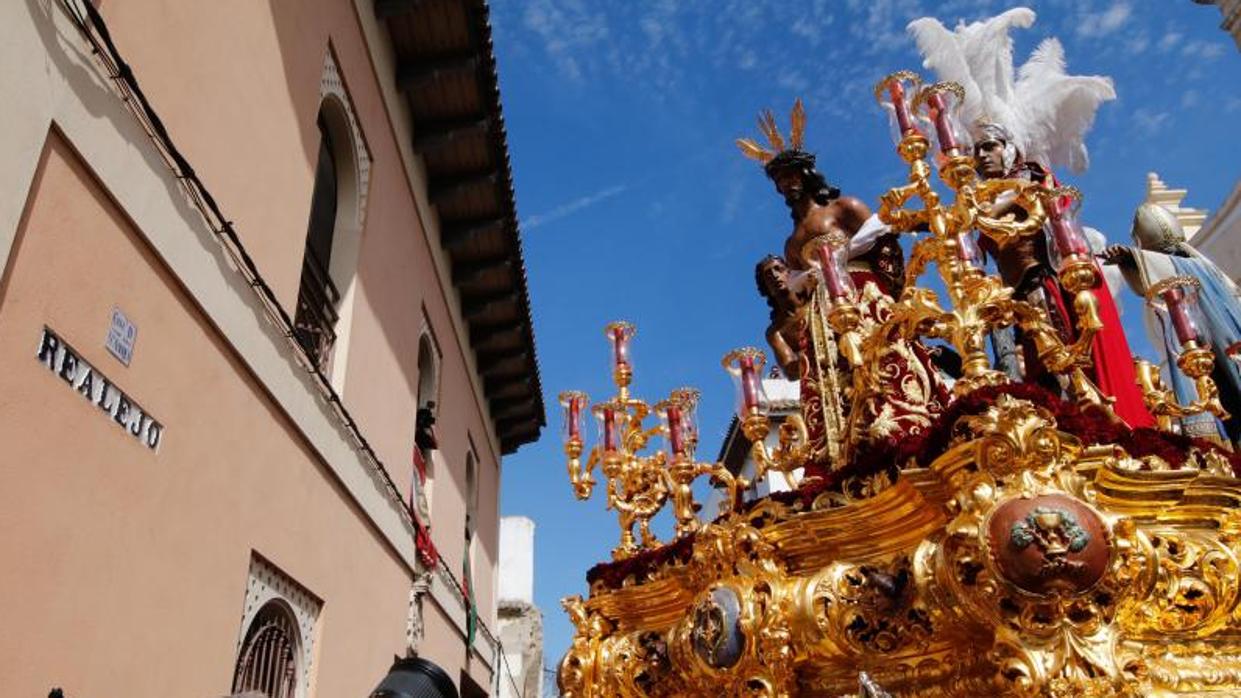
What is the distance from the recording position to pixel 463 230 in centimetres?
1104

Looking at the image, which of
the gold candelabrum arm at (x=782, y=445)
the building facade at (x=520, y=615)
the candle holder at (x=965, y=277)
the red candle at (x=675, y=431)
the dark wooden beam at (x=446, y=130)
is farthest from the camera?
the building facade at (x=520, y=615)

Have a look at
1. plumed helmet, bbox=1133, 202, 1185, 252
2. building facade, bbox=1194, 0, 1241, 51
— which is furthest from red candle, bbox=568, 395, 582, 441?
building facade, bbox=1194, 0, 1241, 51

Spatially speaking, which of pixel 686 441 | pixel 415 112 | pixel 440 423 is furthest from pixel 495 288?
pixel 686 441

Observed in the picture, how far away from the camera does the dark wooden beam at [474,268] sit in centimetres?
1185

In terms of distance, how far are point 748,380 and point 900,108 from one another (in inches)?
85.7

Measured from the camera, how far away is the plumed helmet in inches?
266

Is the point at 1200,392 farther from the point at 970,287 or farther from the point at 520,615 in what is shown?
the point at 520,615

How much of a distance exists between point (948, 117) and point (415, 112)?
21.6 ft

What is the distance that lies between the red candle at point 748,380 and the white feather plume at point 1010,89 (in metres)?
2.53

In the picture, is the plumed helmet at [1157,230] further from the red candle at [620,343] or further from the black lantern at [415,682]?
the black lantern at [415,682]

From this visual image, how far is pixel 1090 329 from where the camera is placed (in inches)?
157

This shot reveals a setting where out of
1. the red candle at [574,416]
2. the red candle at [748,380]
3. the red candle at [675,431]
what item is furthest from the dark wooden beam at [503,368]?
the red candle at [748,380]

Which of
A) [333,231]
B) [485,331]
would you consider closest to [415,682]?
[333,231]

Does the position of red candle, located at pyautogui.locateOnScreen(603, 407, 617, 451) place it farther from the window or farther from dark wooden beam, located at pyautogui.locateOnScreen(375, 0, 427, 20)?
dark wooden beam, located at pyautogui.locateOnScreen(375, 0, 427, 20)
